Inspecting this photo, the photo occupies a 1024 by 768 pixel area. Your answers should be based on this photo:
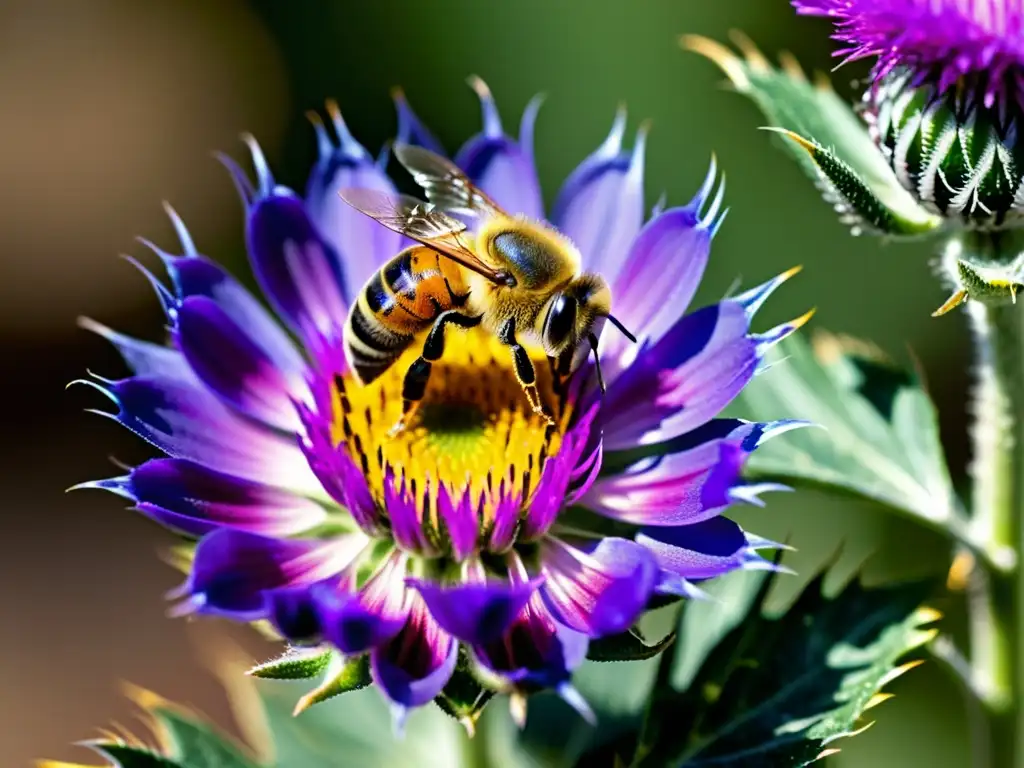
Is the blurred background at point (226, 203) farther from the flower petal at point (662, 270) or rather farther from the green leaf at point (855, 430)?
the flower petal at point (662, 270)

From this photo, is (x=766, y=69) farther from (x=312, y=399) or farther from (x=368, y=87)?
(x=368, y=87)

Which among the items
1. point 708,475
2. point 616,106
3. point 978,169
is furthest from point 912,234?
point 616,106

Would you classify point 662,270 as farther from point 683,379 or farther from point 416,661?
point 416,661

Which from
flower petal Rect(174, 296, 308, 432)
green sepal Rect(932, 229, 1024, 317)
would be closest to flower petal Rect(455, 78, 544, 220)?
flower petal Rect(174, 296, 308, 432)

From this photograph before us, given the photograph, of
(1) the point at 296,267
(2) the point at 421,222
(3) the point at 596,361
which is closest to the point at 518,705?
(3) the point at 596,361

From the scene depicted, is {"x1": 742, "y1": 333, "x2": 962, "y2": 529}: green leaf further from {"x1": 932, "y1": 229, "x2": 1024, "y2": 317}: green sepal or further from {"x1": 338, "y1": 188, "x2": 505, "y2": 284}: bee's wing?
{"x1": 338, "y1": 188, "x2": 505, "y2": 284}: bee's wing

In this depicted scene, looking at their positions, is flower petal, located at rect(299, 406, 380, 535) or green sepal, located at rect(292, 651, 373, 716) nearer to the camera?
green sepal, located at rect(292, 651, 373, 716)
